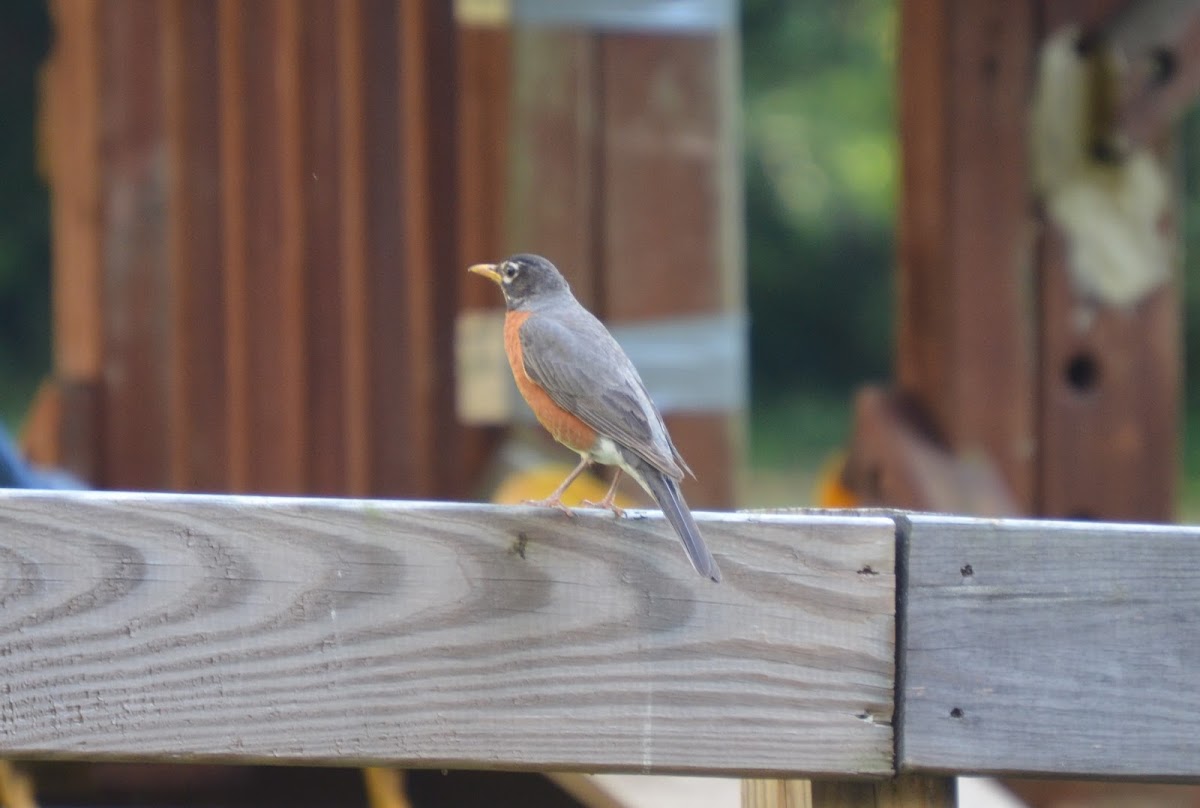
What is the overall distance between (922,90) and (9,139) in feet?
34.1

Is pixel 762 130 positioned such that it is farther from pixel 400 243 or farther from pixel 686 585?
Answer: pixel 686 585

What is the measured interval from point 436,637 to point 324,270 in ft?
9.46

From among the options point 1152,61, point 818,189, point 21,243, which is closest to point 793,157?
point 818,189

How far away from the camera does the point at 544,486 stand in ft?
13.3

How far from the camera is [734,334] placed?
180 inches

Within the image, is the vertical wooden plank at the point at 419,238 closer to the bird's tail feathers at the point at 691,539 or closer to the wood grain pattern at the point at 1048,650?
the bird's tail feathers at the point at 691,539

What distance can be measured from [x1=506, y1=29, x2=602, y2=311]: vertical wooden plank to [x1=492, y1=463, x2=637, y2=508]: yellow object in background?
46cm

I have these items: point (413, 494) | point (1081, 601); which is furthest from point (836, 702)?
point (413, 494)

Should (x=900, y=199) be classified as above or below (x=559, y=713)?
above

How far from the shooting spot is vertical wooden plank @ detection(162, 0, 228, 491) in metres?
4.48

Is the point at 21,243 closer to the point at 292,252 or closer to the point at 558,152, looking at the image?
the point at 292,252

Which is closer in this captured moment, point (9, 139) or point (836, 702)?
point (836, 702)

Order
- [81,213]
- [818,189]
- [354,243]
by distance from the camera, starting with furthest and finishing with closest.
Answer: [818,189] < [81,213] < [354,243]

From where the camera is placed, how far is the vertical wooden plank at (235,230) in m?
4.44
